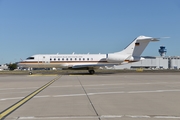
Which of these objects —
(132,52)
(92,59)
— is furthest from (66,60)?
(132,52)

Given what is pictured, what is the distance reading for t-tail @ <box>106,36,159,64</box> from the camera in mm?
37812

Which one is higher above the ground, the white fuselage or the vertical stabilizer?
the vertical stabilizer

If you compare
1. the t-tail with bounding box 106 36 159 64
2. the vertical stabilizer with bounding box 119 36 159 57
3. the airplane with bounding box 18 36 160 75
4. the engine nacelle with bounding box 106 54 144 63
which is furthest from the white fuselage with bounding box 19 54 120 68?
the vertical stabilizer with bounding box 119 36 159 57

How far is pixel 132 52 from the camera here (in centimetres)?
3922

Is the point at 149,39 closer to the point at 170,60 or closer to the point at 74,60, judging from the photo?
the point at 74,60

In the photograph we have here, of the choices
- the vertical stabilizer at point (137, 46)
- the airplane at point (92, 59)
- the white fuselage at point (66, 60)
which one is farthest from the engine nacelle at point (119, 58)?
the vertical stabilizer at point (137, 46)

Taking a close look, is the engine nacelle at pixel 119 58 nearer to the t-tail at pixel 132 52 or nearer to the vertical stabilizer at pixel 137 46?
the t-tail at pixel 132 52

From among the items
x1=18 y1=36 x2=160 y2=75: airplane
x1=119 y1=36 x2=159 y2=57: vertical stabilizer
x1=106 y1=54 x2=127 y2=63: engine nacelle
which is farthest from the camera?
x1=119 y1=36 x2=159 y2=57: vertical stabilizer

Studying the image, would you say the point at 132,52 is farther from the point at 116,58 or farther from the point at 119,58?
the point at 116,58

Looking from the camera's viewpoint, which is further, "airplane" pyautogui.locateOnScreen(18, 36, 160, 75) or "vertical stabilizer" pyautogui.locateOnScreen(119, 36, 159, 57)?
"vertical stabilizer" pyautogui.locateOnScreen(119, 36, 159, 57)

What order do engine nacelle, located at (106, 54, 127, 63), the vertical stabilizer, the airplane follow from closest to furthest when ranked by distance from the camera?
engine nacelle, located at (106, 54, 127, 63) < the airplane < the vertical stabilizer

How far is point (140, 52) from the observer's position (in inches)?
1540

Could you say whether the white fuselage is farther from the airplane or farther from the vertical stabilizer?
the vertical stabilizer
